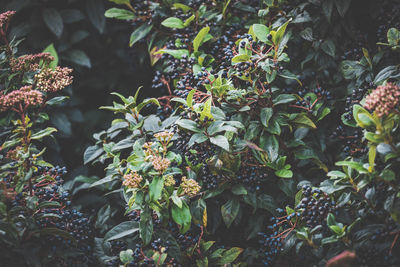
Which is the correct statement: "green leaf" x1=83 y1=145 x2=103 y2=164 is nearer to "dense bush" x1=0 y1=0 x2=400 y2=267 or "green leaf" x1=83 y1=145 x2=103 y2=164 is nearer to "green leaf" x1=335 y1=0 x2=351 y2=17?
"dense bush" x1=0 y1=0 x2=400 y2=267

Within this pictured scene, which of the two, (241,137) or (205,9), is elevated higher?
(205,9)

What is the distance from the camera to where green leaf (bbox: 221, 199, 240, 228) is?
1.61 meters

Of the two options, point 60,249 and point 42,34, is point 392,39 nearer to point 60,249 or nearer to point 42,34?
point 60,249

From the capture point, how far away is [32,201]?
1.45 meters

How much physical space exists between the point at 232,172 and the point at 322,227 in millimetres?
413

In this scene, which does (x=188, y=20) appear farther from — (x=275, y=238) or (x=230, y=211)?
(x=275, y=238)

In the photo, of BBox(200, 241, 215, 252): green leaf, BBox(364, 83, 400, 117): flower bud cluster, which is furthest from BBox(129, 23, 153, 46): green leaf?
BBox(364, 83, 400, 117): flower bud cluster

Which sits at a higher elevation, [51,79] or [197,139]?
[51,79]

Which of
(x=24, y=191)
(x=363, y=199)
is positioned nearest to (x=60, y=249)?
(x=24, y=191)

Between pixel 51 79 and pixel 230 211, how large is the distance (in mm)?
986

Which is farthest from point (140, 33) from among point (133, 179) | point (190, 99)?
point (133, 179)

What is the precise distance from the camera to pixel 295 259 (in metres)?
1.64

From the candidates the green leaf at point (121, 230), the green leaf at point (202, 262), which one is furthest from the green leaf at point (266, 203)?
the green leaf at point (121, 230)

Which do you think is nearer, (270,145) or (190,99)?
(190,99)
